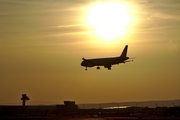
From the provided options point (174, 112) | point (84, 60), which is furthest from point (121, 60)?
point (174, 112)

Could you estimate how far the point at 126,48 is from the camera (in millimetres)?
184000

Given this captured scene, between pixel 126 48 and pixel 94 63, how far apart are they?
25.4 m

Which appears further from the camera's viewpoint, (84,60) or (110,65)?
(84,60)

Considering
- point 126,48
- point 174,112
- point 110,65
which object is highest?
point 126,48

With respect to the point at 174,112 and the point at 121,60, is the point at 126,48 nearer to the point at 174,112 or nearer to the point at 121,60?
the point at 121,60

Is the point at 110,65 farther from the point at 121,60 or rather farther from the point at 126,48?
the point at 126,48

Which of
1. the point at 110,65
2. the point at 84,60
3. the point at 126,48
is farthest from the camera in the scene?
the point at 126,48

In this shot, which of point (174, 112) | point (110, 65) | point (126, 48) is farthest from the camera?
point (126, 48)

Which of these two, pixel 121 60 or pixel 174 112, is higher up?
pixel 121 60

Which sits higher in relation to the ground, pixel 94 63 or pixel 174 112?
pixel 94 63

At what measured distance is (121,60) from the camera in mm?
161875

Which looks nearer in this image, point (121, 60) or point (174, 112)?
point (174, 112)

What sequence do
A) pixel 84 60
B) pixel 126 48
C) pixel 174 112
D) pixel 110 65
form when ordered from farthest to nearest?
pixel 126 48, pixel 84 60, pixel 110 65, pixel 174 112

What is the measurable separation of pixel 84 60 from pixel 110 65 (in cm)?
1495
